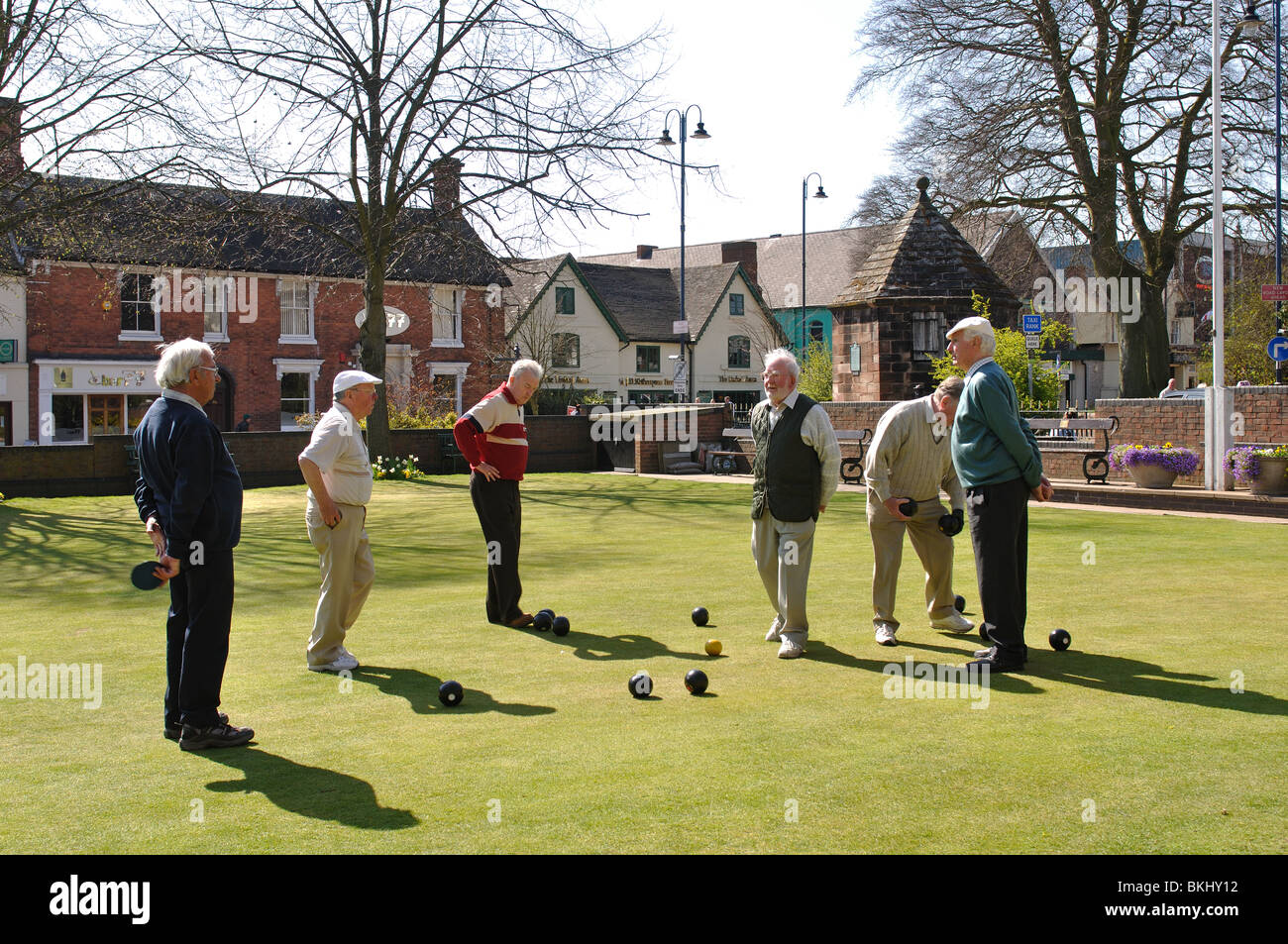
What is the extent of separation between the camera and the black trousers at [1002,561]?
7.16m

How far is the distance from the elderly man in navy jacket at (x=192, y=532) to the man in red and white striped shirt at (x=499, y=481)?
321 cm

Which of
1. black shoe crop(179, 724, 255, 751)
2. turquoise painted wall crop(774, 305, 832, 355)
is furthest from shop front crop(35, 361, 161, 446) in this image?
turquoise painted wall crop(774, 305, 832, 355)

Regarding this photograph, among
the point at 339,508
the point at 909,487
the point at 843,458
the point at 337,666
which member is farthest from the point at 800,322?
the point at 337,666

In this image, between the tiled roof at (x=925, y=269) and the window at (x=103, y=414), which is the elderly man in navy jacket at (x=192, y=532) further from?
the window at (x=103, y=414)

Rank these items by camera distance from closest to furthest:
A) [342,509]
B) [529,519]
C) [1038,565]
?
[342,509] < [1038,565] < [529,519]

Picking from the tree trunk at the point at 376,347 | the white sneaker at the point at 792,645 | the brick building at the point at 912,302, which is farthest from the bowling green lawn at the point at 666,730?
the tree trunk at the point at 376,347

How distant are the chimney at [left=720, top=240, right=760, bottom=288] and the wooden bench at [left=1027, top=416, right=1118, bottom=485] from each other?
42330 millimetres

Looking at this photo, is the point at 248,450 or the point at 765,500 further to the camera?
the point at 248,450

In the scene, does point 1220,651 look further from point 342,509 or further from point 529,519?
point 529,519

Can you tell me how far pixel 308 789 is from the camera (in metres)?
5.00

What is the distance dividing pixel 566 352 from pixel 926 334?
3072 cm

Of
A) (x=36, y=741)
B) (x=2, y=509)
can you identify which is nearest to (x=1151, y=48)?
(x=2, y=509)

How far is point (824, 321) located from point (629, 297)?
41.5 feet

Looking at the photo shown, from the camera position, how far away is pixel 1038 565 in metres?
11.8
